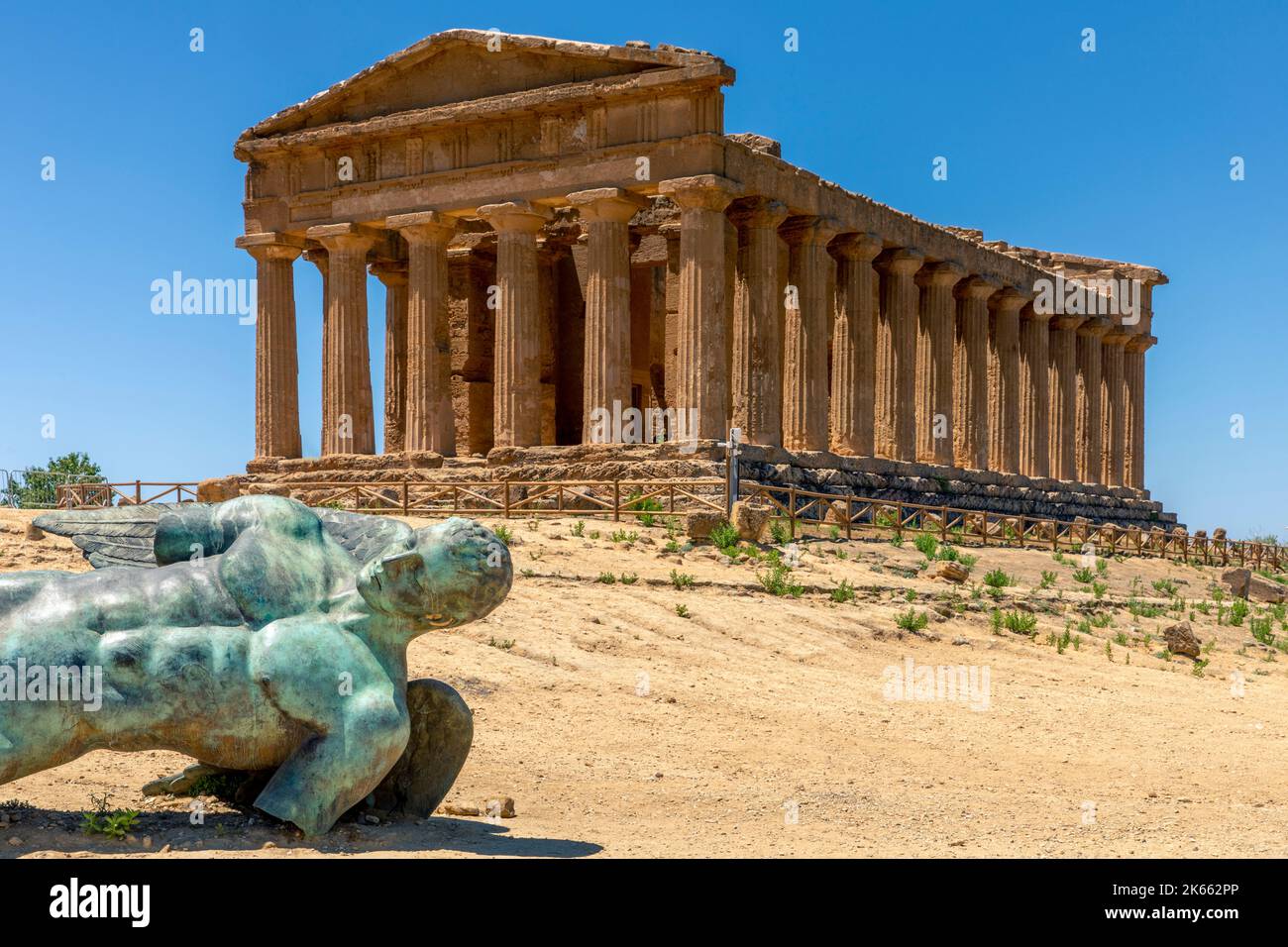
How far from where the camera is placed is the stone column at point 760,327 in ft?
115

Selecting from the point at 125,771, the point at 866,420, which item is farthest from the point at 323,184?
the point at 125,771

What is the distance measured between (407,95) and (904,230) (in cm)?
1301

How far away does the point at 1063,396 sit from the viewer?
50250mm

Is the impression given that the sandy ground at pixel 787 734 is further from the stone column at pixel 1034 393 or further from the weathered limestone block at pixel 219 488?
the stone column at pixel 1034 393

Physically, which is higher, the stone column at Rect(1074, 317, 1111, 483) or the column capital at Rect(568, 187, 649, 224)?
the column capital at Rect(568, 187, 649, 224)

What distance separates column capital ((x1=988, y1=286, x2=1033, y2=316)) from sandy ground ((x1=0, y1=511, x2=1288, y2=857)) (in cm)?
2386

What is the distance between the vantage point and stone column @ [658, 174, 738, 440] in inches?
1277

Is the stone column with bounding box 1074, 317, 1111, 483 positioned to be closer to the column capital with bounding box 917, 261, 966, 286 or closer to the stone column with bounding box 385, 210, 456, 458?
the column capital with bounding box 917, 261, 966, 286

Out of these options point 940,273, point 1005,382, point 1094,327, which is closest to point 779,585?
point 940,273

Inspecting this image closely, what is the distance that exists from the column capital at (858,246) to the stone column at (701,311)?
6.79m

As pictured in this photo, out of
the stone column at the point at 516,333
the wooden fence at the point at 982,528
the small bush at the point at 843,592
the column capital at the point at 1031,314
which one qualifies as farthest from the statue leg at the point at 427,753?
the column capital at the point at 1031,314

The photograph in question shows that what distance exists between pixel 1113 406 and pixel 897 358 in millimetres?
16093

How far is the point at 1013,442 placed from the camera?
47125 mm

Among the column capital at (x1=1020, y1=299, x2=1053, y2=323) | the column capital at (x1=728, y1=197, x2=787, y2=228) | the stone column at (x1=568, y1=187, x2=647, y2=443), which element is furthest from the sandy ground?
the column capital at (x1=1020, y1=299, x2=1053, y2=323)
